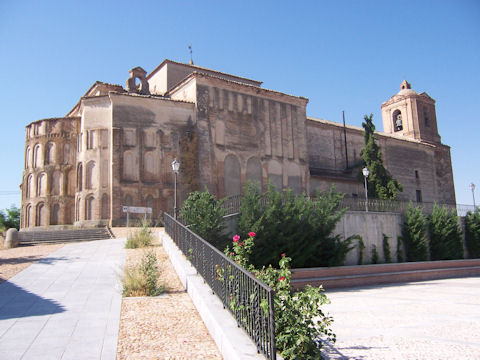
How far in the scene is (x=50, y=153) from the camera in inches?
1129

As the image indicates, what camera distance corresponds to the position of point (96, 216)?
2550cm

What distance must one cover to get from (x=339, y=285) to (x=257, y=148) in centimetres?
1592

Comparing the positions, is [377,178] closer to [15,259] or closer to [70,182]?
[70,182]

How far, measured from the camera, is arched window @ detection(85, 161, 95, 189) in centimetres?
2634

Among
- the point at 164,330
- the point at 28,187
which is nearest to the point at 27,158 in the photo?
the point at 28,187

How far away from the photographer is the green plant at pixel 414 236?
21.9 meters

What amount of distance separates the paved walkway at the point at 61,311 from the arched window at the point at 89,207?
13.9 meters

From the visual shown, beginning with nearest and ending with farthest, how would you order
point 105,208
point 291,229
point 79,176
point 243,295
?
point 243,295
point 291,229
point 105,208
point 79,176

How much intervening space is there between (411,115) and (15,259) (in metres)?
44.5

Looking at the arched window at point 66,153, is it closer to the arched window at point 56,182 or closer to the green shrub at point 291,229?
the arched window at point 56,182

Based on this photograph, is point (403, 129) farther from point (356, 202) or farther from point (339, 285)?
point (339, 285)

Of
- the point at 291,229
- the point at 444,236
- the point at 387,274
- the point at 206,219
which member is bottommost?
the point at 387,274

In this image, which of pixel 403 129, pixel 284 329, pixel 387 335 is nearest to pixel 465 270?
pixel 387 335

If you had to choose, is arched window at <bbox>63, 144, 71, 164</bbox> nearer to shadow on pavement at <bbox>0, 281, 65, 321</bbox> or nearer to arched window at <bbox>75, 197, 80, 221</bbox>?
arched window at <bbox>75, 197, 80, 221</bbox>
